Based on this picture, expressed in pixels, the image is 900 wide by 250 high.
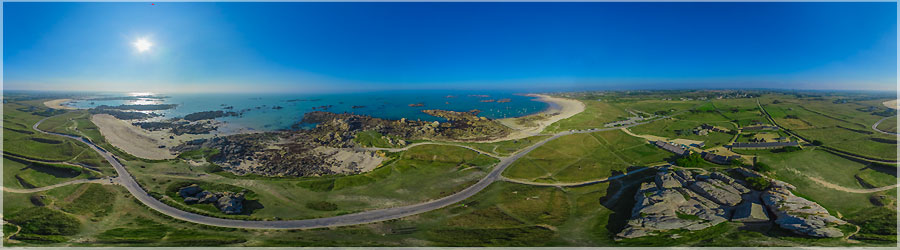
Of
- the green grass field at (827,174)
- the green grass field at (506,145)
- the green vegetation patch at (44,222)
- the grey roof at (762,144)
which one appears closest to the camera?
the green vegetation patch at (44,222)

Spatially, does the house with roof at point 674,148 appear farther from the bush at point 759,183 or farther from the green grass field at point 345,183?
the green grass field at point 345,183

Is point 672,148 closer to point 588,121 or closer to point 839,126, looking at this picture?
point 588,121

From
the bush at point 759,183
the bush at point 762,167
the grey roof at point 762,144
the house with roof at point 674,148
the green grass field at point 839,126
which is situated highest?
the green grass field at point 839,126

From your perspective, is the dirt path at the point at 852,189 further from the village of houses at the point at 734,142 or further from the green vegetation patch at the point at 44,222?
the green vegetation patch at the point at 44,222

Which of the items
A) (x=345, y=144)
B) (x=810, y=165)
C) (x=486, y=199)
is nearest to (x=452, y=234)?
(x=486, y=199)

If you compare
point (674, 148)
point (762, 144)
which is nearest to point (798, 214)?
point (674, 148)

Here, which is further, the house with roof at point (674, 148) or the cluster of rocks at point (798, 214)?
the house with roof at point (674, 148)

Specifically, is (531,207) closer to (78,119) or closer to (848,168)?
(848,168)

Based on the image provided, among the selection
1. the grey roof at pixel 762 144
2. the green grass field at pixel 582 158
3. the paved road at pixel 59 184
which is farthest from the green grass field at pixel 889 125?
the paved road at pixel 59 184

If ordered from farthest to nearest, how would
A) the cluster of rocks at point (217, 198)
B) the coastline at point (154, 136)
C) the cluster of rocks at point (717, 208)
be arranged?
the coastline at point (154, 136), the cluster of rocks at point (217, 198), the cluster of rocks at point (717, 208)

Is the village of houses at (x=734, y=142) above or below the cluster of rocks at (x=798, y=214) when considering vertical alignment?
above
